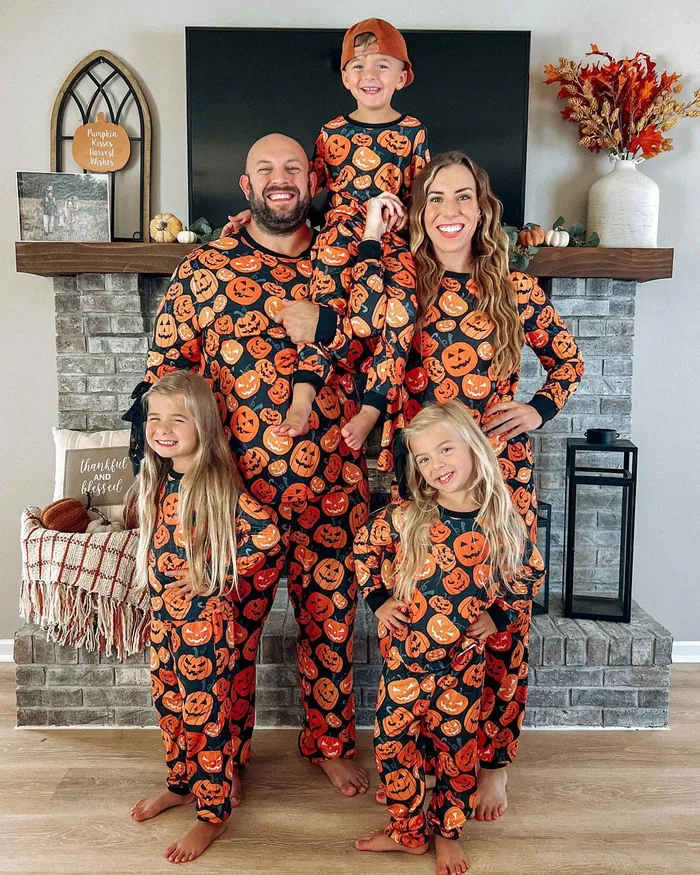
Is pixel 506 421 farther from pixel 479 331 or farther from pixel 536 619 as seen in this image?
pixel 536 619

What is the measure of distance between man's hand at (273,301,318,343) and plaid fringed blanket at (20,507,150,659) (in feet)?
2.94

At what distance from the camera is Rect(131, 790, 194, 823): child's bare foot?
6.12 ft

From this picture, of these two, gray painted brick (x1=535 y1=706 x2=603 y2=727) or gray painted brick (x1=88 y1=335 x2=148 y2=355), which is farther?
gray painted brick (x1=88 y1=335 x2=148 y2=355)

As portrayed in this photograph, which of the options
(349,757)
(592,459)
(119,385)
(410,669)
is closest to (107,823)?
(349,757)

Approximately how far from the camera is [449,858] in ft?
5.53

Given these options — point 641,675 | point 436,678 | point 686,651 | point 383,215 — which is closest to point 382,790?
point 436,678

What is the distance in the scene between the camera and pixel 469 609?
5.49ft

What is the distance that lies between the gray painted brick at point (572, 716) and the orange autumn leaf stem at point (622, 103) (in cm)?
178

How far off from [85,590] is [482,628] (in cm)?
117

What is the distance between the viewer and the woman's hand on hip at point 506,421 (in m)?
1.82

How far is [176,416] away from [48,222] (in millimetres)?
1163

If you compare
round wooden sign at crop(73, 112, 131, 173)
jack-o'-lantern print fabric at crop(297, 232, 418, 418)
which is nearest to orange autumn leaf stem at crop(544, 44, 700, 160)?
jack-o'-lantern print fabric at crop(297, 232, 418, 418)

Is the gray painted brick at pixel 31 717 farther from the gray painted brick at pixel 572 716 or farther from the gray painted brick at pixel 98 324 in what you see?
the gray painted brick at pixel 572 716

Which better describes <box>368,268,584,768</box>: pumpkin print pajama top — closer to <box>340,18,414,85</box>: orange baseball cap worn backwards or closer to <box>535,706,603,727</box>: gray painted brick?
<box>535,706,603,727</box>: gray painted brick
